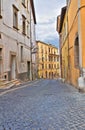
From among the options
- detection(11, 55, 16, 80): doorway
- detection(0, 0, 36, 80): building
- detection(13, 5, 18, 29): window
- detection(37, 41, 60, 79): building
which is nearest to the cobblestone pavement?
detection(0, 0, 36, 80): building

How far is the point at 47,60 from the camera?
73.1 meters

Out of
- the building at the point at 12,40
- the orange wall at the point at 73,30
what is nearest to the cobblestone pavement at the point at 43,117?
the orange wall at the point at 73,30

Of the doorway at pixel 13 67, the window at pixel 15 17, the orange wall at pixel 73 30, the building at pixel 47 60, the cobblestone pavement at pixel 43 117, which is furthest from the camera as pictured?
the building at pixel 47 60

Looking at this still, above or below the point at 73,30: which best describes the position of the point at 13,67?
below

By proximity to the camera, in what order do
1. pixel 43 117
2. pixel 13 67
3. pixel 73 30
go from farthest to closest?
1. pixel 13 67
2. pixel 73 30
3. pixel 43 117

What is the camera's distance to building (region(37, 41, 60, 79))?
223 feet

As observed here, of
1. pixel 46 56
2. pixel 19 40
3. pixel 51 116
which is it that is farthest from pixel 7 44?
pixel 46 56

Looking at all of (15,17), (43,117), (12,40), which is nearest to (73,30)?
(12,40)

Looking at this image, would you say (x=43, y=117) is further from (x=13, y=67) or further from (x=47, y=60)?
(x=47, y=60)

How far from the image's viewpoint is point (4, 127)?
525 centimetres

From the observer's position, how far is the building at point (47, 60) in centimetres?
6806

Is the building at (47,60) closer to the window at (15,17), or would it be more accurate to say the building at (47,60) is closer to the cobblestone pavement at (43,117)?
the window at (15,17)

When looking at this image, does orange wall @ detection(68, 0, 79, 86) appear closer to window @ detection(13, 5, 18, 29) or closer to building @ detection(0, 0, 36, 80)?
building @ detection(0, 0, 36, 80)

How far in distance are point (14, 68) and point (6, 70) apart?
3023mm
